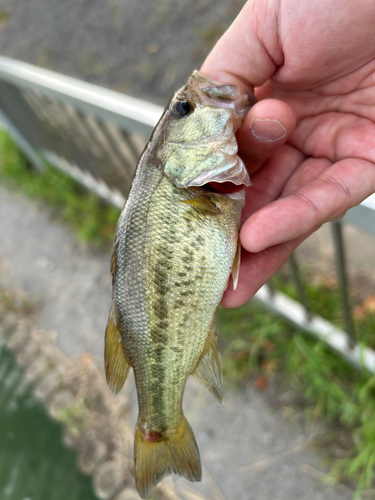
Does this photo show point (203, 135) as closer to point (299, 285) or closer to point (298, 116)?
point (298, 116)

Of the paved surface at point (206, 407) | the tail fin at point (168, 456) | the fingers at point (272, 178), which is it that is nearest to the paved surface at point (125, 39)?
the paved surface at point (206, 407)

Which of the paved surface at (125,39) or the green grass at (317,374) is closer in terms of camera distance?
the green grass at (317,374)

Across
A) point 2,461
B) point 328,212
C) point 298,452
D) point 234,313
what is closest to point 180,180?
point 328,212

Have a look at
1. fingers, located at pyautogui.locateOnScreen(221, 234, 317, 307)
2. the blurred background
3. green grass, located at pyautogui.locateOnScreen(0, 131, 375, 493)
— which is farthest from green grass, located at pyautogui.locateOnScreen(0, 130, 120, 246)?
fingers, located at pyautogui.locateOnScreen(221, 234, 317, 307)

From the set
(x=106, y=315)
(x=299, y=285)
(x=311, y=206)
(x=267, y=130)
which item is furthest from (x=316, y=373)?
(x=106, y=315)

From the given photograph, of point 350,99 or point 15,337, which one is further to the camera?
point 15,337

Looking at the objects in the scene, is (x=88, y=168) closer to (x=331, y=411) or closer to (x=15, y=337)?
(x=15, y=337)

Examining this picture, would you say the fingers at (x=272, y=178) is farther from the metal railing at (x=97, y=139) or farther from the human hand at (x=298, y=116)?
the metal railing at (x=97, y=139)
